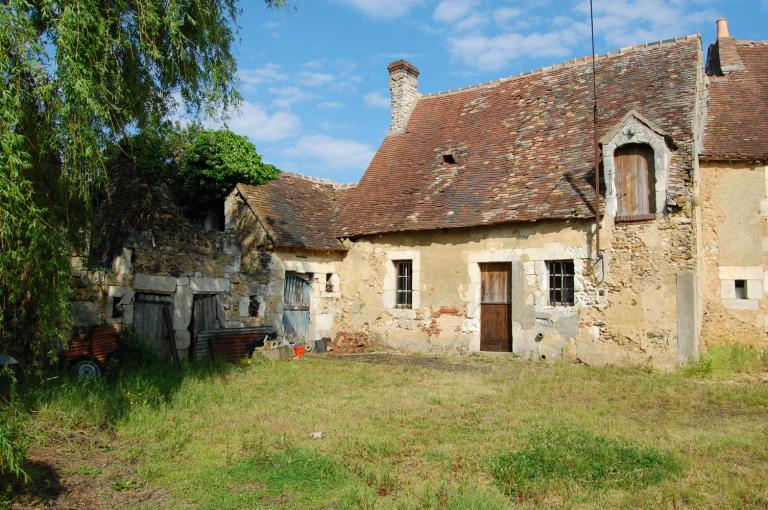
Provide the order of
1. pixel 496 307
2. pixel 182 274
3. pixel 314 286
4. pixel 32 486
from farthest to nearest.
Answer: pixel 314 286, pixel 496 307, pixel 182 274, pixel 32 486

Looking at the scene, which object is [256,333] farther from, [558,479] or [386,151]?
[558,479]

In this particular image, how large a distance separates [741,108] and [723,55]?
2041 mm

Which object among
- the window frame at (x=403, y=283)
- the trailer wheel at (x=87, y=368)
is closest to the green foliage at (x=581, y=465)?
the trailer wheel at (x=87, y=368)

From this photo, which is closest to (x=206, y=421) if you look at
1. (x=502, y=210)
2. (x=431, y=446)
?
(x=431, y=446)

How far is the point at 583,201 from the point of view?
37.8 ft

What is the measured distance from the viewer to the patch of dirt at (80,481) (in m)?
4.64

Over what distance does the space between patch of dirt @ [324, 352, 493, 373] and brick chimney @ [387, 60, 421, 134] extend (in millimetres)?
7067

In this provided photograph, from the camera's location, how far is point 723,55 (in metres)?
14.1

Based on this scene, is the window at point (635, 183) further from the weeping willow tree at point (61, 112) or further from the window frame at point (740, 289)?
the weeping willow tree at point (61, 112)

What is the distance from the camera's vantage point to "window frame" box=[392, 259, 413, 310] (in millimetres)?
14324

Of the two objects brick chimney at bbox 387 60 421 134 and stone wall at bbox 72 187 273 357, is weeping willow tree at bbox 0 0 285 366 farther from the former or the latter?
brick chimney at bbox 387 60 421 134

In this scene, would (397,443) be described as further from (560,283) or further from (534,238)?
(534,238)

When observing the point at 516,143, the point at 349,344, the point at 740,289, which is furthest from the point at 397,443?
the point at 516,143

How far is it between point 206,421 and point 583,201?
8.08 meters
